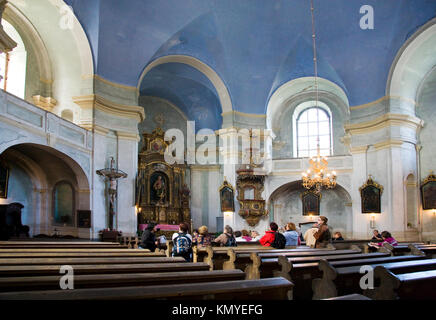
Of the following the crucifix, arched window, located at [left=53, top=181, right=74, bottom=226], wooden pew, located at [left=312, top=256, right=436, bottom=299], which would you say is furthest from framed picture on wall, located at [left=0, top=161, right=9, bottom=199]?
wooden pew, located at [left=312, top=256, right=436, bottom=299]

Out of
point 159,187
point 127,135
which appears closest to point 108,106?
point 127,135

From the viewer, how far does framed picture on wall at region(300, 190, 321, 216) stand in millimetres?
19047

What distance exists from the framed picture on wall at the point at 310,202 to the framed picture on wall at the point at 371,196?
2.86m

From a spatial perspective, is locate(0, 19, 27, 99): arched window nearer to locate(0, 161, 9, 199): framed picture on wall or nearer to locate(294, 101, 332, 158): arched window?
locate(0, 161, 9, 199): framed picture on wall

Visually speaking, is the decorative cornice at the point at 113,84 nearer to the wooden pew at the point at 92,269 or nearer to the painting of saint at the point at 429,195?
the wooden pew at the point at 92,269

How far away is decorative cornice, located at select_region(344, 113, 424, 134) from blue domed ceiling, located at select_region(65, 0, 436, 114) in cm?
109

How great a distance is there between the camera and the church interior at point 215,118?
13.1 meters

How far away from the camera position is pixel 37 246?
710cm

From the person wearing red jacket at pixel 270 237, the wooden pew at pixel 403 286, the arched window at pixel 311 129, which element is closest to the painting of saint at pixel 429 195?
the arched window at pixel 311 129

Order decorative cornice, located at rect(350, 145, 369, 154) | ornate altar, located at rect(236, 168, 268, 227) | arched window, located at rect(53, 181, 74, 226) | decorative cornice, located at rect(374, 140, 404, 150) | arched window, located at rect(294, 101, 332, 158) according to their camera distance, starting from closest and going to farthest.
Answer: arched window, located at rect(53, 181, 74, 226)
decorative cornice, located at rect(374, 140, 404, 150)
decorative cornice, located at rect(350, 145, 369, 154)
ornate altar, located at rect(236, 168, 268, 227)
arched window, located at rect(294, 101, 332, 158)

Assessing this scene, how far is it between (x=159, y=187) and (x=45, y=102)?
6755mm

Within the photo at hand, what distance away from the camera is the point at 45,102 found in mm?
14305

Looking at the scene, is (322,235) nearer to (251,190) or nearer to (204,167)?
(251,190)
